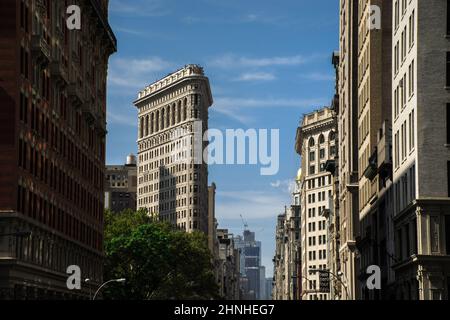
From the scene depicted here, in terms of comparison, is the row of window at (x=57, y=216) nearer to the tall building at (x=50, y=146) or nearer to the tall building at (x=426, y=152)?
the tall building at (x=50, y=146)

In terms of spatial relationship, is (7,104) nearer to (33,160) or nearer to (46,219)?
(33,160)

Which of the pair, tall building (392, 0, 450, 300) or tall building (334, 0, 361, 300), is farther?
tall building (334, 0, 361, 300)

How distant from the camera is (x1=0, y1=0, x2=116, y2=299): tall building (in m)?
68.8

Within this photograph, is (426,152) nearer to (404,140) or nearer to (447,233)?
(447,233)

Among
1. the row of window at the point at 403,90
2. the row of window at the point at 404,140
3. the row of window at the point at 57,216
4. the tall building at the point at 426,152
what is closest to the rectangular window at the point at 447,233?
the tall building at the point at 426,152

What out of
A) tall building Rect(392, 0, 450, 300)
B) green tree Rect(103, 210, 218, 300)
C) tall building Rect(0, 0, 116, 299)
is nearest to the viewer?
tall building Rect(392, 0, 450, 300)

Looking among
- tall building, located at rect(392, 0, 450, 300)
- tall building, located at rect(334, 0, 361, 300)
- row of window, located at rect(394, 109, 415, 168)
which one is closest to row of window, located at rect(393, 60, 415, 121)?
tall building, located at rect(392, 0, 450, 300)

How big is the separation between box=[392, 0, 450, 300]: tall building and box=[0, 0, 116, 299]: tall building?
84.6 ft

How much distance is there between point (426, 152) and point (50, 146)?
32.5m

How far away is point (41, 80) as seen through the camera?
79.6m

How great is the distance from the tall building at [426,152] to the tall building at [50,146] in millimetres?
25772

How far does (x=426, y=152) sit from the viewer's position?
66750 millimetres

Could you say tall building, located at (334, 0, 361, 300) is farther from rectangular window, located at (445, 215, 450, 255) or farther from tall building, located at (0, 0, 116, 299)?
rectangular window, located at (445, 215, 450, 255)
